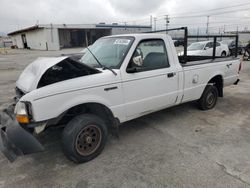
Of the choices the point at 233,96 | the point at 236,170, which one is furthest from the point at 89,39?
the point at 236,170

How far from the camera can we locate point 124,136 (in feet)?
13.3

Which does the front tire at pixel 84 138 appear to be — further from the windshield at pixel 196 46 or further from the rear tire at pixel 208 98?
the windshield at pixel 196 46

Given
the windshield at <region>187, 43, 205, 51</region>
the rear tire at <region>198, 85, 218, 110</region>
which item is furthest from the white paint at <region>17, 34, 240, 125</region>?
the windshield at <region>187, 43, 205, 51</region>

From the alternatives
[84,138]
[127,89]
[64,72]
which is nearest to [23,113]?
[64,72]

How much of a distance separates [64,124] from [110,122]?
72 centimetres

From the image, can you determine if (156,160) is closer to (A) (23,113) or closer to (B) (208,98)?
(A) (23,113)

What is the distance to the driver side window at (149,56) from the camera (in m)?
3.56

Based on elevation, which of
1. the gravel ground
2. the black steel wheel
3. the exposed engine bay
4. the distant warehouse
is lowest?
the gravel ground

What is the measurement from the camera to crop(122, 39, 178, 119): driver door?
3521mm

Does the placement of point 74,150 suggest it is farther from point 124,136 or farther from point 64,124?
point 124,136

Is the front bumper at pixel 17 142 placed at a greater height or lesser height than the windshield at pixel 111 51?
lesser

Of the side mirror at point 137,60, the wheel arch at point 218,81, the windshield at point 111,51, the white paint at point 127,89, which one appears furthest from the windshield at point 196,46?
the side mirror at point 137,60

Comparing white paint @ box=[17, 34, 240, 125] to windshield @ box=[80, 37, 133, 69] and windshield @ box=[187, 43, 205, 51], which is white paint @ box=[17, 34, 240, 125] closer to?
windshield @ box=[80, 37, 133, 69]

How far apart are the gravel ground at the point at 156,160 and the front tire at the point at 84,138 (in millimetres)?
146
